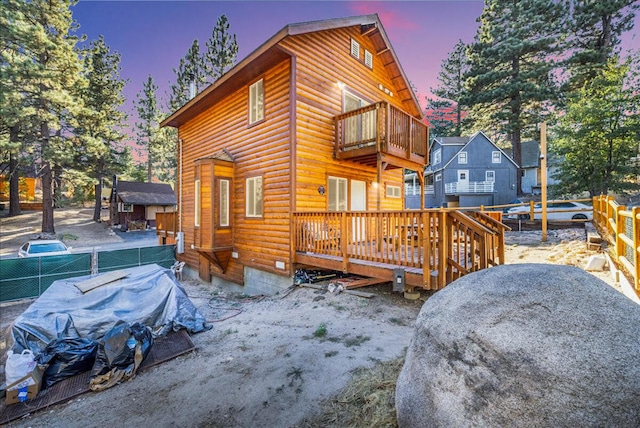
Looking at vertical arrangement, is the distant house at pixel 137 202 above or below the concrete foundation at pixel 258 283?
above

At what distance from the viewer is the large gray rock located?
55.3 inches

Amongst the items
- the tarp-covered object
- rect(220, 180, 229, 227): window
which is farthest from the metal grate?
rect(220, 180, 229, 227): window

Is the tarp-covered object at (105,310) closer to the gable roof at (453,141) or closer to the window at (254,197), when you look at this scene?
the window at (254,197)

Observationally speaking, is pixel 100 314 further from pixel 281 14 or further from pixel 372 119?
pixel 281 14

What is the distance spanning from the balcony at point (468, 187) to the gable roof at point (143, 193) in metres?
31.5

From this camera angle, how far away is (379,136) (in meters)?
7.74

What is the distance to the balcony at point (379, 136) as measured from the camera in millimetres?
7789

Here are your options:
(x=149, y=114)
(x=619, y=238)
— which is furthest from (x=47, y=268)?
(x=149, y=114)

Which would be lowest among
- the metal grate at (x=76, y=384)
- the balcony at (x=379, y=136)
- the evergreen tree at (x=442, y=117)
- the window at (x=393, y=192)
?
the metal grate at (x=76, y=384)

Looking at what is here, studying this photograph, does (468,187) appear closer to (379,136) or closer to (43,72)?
(379,136)

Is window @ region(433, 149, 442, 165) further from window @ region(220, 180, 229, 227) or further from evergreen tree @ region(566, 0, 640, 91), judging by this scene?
window @ region(220, 180, 229, 227)

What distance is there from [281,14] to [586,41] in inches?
966

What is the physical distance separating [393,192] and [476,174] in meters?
19.9

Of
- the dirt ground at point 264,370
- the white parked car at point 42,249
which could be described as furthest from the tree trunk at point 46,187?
the dirt ground at point 264,370
